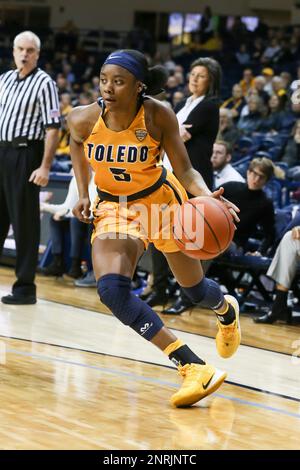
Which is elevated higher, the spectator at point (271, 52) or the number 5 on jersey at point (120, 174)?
the number 5 on jersey at point (120, 174)

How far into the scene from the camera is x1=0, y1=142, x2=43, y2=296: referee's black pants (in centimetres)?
704

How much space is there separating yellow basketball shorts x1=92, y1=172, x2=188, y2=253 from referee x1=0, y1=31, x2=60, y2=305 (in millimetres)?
2482

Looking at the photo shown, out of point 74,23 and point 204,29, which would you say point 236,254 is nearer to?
point 204,29

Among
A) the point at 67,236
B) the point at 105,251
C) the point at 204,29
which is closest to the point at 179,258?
the point at 105,251

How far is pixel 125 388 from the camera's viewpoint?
450 cm

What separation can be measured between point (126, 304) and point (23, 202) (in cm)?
308

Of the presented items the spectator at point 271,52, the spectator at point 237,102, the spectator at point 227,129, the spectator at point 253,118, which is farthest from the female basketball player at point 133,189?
the spectator at point 271,52

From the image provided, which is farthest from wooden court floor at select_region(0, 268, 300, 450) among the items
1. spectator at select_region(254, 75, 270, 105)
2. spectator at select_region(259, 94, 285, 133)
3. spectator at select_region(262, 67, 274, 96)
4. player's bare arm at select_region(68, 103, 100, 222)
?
spectator at select_region(262, 67, 274, 96)

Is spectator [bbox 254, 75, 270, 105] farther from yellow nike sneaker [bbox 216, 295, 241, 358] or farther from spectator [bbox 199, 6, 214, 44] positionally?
spectator [bbox 199, 6, 214, 44]

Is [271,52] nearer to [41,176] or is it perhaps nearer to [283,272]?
[283,272]

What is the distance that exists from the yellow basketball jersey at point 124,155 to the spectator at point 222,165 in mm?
3282

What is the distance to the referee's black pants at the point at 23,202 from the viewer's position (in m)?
7.04

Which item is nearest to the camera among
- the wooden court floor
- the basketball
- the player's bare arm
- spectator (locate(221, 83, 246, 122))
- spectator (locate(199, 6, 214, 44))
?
the wooden court floor

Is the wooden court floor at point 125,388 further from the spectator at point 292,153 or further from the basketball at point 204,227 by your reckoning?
the spectator at point 292,153
